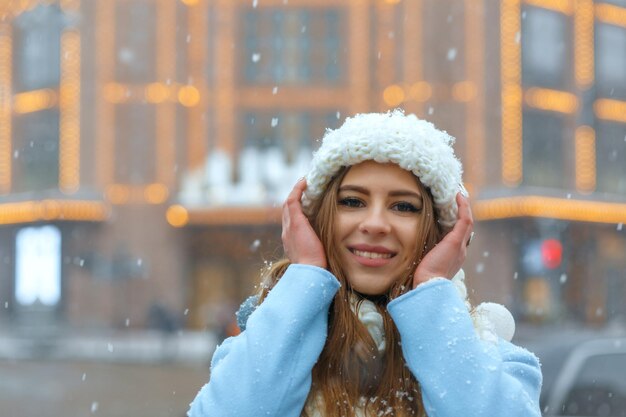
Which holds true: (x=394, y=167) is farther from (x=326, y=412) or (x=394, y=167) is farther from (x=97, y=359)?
(x=97, y=359)

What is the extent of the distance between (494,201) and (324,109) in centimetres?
749

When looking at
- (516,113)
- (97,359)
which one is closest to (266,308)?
(97,359)

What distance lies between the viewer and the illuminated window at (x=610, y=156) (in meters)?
38.4

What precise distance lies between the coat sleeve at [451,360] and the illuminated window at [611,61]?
38.3 meters

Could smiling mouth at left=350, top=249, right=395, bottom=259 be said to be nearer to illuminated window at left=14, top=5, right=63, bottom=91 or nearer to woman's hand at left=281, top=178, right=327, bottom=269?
woman's hand at left=281, top=178, right=327, bottom=269

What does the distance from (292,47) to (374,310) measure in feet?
120

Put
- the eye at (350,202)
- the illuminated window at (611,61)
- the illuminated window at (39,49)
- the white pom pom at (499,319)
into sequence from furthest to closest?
the illuminated window at (611,61)
the illuminated window at (39,49)
the white pom pom at (499,319)
the eye at (350,202)

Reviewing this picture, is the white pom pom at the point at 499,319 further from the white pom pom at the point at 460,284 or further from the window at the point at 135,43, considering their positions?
the window at the point at 135,43

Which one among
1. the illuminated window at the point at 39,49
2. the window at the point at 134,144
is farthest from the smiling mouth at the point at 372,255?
the illuminated window at the point at 39,49

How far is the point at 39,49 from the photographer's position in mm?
37031

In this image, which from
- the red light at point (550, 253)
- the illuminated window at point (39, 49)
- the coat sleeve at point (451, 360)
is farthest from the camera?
the illuminated window at point (39, 49)

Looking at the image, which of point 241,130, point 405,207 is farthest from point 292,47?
point 405,207

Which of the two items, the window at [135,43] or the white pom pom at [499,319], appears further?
the window at [135,43]

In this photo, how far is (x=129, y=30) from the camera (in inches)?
1457
